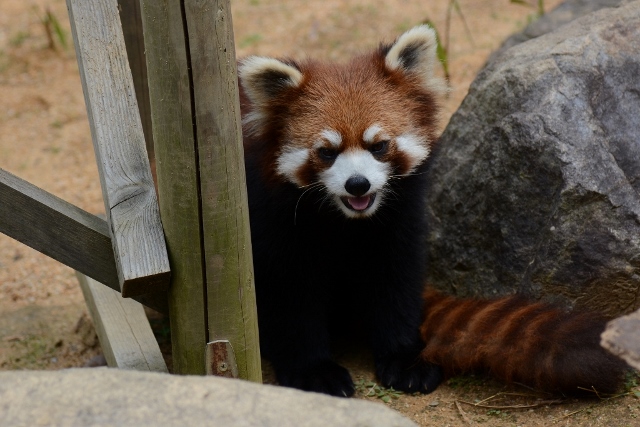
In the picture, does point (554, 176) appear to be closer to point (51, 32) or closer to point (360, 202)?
point (360, 202)

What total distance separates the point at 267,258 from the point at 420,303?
0.83m

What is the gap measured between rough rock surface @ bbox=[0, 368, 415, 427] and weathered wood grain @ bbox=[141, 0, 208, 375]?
593 millimetres

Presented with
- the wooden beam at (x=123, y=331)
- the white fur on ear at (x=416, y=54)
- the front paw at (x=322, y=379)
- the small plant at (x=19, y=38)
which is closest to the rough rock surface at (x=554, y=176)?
the white fur on ear at (x=416, y=54)

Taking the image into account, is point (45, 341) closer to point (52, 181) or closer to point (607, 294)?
point (52, 181)

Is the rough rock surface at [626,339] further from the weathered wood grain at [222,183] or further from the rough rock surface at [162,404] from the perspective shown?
the weathered wood grain at [222,183]

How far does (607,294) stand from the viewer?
11.7ft

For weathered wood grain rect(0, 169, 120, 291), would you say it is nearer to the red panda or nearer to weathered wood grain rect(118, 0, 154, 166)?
the red panda

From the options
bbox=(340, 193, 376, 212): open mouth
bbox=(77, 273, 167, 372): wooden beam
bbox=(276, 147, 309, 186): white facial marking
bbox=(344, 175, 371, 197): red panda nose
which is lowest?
bbox=(77, 273, 167, 372): wooden beam

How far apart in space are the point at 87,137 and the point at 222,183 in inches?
179

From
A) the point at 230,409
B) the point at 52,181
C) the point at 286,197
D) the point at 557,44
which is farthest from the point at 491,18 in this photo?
the point at 230,409

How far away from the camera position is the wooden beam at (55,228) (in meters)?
2.62

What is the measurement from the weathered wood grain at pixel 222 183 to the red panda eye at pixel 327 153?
0.66m

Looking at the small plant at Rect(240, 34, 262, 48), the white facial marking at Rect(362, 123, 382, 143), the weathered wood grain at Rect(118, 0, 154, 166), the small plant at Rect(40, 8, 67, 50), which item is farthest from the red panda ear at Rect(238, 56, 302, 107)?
the small plant at Rect(40, 8, 67, 50)

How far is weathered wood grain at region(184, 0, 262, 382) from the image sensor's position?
92.7 inches
